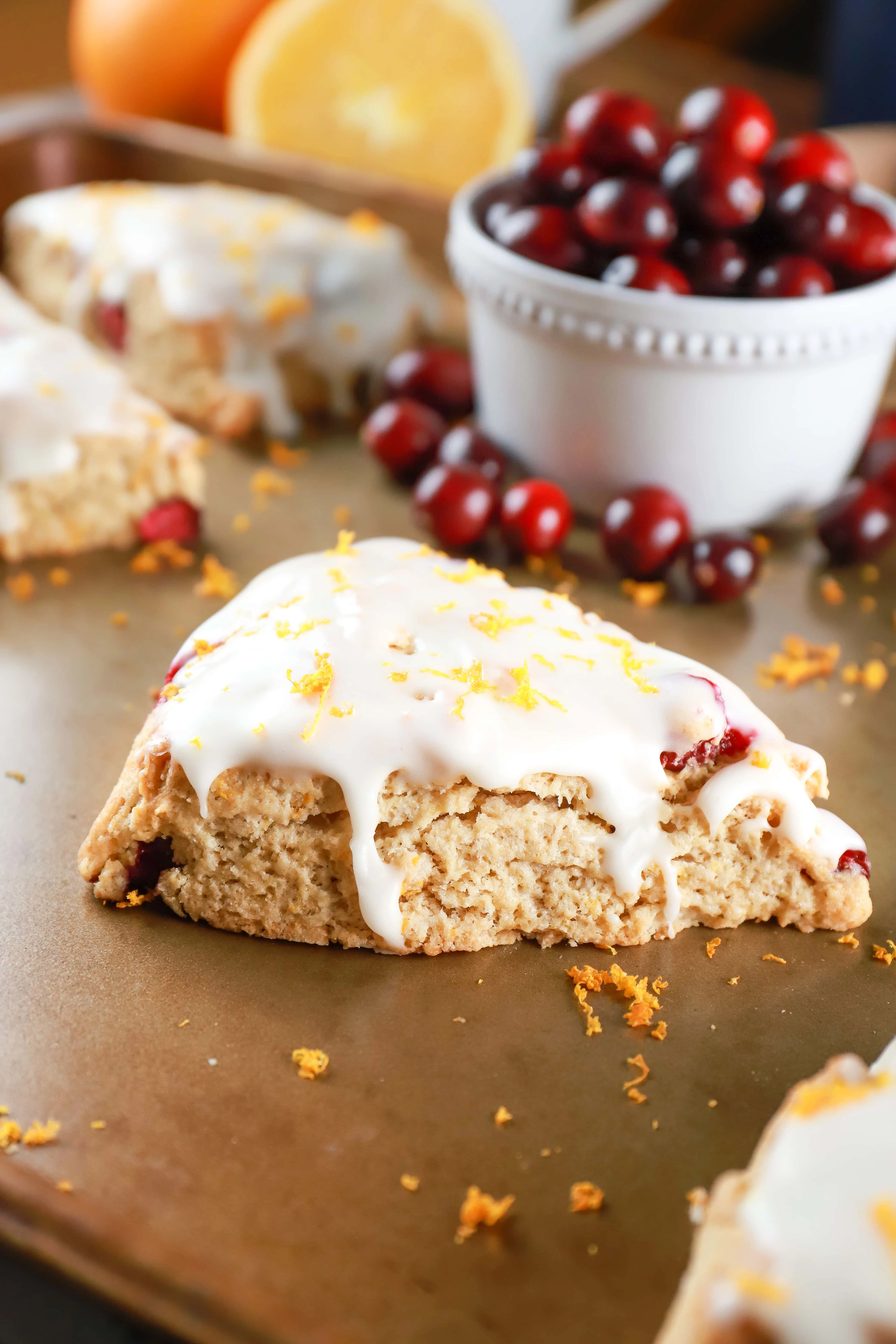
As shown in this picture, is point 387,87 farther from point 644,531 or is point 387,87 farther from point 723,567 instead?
point 723,567

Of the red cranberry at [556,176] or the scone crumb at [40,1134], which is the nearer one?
the scone crumb at [40,1134]

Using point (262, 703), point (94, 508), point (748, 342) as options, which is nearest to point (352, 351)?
point (94, 508)

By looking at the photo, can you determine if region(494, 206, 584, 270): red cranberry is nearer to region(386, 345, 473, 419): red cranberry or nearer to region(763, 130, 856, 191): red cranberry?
region(763, 130, 856, 191): red cranberry

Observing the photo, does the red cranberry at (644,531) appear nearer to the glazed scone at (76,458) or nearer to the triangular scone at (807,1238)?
the glazed scone at (76,458)

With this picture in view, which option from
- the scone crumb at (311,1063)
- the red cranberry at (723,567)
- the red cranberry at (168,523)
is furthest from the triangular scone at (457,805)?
the red cranberry at (168,523)

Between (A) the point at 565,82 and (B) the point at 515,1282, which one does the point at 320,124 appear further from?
(B) the point at 515,1282

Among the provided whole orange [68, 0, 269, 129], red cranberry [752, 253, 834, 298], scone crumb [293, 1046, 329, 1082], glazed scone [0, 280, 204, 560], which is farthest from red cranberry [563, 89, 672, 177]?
scone crumb [293, 1046, 329, 1082]
